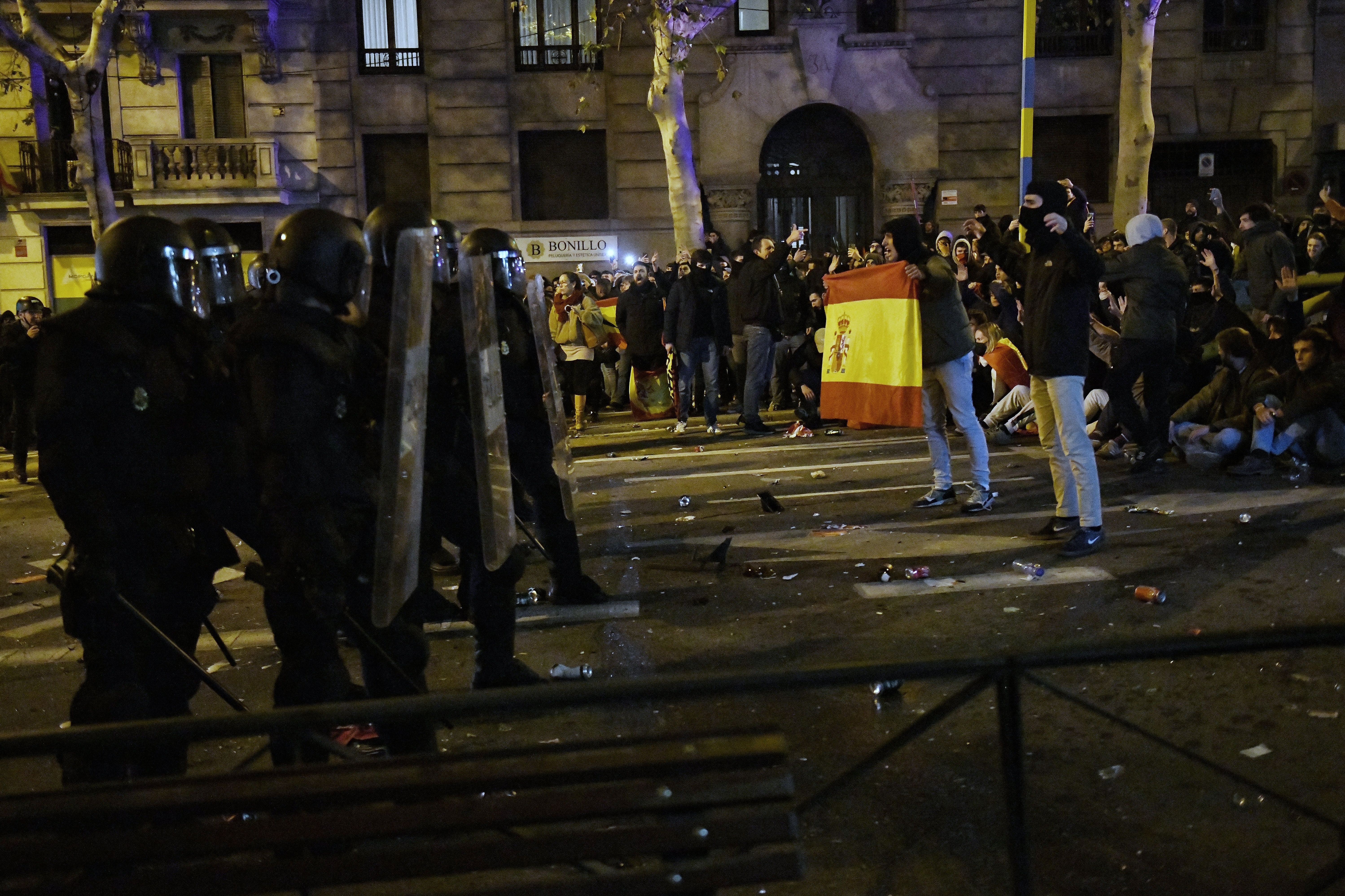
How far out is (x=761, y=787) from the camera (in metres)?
2.41

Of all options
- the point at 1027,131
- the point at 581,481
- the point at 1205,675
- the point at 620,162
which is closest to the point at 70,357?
the point at 1205,675

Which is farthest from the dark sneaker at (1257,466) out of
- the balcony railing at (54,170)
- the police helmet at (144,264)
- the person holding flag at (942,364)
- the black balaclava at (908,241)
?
the balcony railing at (54,170)

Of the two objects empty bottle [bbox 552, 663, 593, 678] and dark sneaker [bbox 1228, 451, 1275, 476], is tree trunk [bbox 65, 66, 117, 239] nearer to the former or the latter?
empty bottle [bbox 552, 663, 593, 678]

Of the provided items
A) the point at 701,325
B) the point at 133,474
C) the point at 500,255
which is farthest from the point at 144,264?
the point at 701,325

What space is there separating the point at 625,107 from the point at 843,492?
1656cm

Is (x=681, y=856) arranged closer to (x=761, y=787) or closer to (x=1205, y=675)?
(x=761, y=787)

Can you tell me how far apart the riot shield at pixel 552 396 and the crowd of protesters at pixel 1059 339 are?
2812 millimetres

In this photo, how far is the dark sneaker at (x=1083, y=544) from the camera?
6895 mm

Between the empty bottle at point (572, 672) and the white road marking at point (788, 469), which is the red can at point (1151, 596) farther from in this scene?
the white road marking at point (788, 469)

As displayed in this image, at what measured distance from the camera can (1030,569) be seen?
262 inches

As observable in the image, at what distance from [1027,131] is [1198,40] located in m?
14.7

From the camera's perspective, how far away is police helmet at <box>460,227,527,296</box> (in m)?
5.59

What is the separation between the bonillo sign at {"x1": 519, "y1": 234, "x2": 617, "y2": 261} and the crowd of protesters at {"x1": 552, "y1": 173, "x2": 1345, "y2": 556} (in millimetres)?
6707

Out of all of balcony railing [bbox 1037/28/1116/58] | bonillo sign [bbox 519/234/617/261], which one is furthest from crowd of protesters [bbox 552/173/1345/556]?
balcony railing [bbox 1037/28/1116/58]
